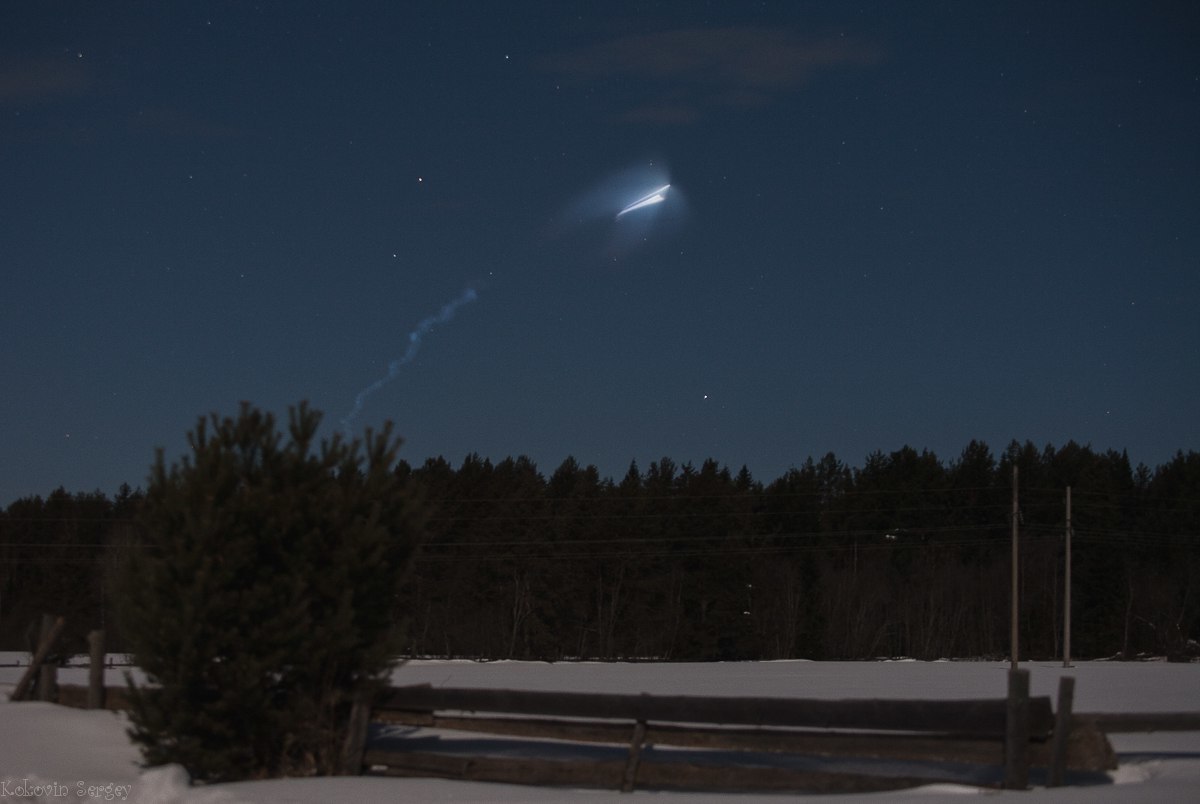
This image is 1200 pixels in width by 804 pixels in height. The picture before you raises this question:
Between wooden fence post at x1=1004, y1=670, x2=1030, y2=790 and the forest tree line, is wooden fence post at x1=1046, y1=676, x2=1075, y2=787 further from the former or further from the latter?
the forest tree line

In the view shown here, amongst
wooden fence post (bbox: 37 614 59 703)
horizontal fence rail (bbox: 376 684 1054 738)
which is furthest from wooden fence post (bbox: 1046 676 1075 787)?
wooden fence post (bbox: 37 614 59 703)

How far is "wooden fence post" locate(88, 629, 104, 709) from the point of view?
1736 centimetres

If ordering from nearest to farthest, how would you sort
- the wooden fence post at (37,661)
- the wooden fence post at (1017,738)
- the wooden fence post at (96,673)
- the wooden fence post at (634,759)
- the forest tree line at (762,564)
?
the wooden fence post at (1017,738), the wooden fence post at (634,759), the wooden fence post at (96,673), the wooden fence post at (37,661), the forest tree line at (762,564)

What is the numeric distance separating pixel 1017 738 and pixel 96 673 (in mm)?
12812

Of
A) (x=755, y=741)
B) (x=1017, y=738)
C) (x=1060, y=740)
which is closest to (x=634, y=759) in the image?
(x=755, y=741)

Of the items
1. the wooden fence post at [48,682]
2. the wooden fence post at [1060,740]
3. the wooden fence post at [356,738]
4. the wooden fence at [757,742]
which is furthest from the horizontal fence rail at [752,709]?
the wooden fence post at [48,682]

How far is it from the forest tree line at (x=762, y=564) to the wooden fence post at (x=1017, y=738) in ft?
215

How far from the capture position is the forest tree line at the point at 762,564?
8025 cm

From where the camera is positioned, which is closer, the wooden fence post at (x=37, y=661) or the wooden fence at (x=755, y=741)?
the wooden fence at (x=755, y=741)

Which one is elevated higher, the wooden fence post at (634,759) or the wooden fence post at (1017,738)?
the wooden fence post at (1017,738)

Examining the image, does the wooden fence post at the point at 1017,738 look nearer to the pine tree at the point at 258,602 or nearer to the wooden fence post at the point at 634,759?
the wooden fence post at the point at 634,759

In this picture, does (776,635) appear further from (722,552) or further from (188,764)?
(188,764)

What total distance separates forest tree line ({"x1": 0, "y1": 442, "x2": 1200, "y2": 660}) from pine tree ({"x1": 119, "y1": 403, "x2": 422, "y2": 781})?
61500 mm

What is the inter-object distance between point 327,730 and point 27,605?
248 feet
